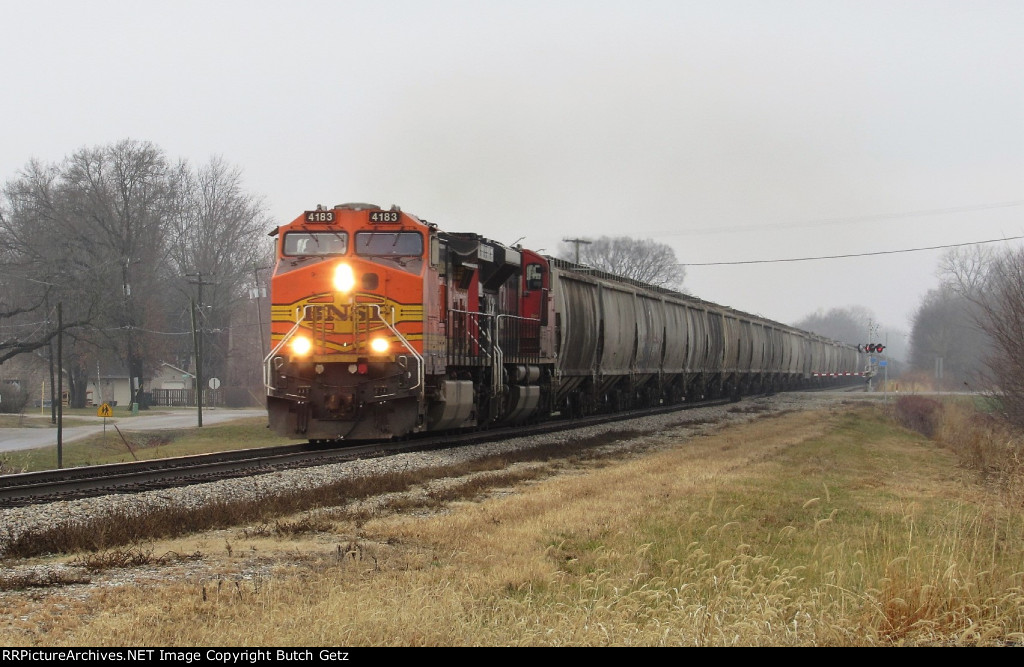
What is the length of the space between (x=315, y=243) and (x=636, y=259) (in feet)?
269

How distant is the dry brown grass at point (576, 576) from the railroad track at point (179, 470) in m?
2.90

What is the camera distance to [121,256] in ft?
200

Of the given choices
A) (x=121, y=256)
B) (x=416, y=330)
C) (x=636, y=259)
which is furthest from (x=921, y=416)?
(x=636, y=259)

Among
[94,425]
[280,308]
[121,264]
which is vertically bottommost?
[94,425]

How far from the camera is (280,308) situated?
16578 mm

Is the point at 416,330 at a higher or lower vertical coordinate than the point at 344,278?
lower

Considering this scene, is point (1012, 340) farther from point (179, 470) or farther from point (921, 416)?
point (179, 470)

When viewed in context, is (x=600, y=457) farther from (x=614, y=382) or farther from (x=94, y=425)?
(x=94, y=425)

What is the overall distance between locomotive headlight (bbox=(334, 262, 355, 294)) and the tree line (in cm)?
3600

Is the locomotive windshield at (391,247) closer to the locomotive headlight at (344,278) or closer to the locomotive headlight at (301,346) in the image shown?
the locomotive headlight at (344,278)

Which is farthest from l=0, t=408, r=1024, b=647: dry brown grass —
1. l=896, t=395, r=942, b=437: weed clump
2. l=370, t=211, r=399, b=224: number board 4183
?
l=896, t=395, r=942, b=437: weed clump

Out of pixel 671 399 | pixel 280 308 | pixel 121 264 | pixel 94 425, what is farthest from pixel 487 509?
pixel 121 264
